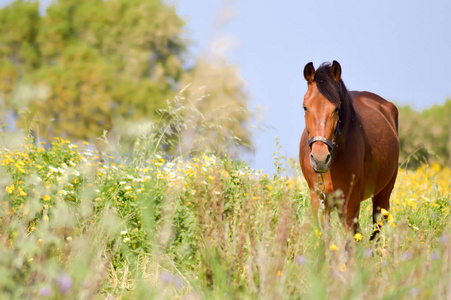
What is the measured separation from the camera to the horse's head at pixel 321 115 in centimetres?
407

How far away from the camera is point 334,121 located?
4270 mm

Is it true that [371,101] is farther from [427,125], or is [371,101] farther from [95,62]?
[427,125]

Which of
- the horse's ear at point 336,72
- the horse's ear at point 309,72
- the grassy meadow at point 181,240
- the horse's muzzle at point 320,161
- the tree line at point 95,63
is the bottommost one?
the grassy meadow at point 181,240

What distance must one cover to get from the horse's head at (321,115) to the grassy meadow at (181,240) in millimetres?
386

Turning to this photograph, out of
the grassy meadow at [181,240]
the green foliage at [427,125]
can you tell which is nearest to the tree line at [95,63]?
the green foliage at [427,125]

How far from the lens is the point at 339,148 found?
181 inches

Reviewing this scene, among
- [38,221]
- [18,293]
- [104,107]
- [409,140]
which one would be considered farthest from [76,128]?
[409,140]

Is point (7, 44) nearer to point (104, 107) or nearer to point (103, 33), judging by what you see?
point (103, 33)

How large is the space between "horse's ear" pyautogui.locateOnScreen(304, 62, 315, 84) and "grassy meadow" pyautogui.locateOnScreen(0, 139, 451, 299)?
1.01 metres

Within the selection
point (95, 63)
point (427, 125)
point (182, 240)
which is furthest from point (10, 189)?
point (427, 125)

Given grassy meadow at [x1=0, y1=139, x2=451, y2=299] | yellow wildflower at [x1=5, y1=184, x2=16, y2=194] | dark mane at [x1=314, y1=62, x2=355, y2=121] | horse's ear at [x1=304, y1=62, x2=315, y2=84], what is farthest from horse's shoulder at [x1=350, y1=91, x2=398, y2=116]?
yellow wildflower at [x1=5, y1=184, x2=16, y2=194]

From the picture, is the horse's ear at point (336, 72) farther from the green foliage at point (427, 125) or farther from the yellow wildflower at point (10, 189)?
the green foliage at point (427, 125)

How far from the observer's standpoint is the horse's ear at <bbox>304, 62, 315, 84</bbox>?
14.7 ft

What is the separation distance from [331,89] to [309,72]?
326 mm
